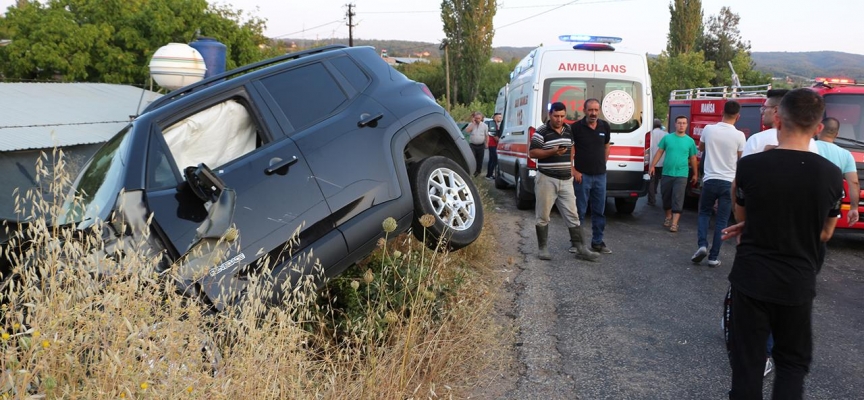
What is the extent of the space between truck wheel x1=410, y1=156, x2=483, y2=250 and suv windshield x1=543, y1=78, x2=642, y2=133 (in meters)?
4.74

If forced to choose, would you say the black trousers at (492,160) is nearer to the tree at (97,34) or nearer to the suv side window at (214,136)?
the tree at (97,34)

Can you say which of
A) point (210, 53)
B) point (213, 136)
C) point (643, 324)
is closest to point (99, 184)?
point (213, 136)

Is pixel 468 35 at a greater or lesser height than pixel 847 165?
greater

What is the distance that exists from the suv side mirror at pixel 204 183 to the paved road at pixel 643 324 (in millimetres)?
2175

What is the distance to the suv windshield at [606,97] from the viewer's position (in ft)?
33.8

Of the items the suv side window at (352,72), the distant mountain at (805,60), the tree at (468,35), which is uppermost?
the distant mountain at (805,60)

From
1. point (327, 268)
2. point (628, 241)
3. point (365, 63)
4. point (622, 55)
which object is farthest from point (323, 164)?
point (622, 55)

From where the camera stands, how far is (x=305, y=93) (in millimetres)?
5137

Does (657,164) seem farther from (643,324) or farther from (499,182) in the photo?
(643,324)

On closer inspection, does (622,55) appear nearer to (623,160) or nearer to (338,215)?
(623,160)

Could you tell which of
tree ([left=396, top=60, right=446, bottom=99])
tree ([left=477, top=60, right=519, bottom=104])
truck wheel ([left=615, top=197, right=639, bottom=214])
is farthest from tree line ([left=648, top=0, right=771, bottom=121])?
truck wheel ([left=615, top=197, right=639, bottom=214])

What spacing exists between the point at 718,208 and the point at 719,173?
383mm

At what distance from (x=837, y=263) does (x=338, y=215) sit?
20.6ft

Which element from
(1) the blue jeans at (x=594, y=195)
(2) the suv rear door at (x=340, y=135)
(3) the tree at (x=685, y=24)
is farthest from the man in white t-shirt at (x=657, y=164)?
(3) the tree at (x=685, y=24)
